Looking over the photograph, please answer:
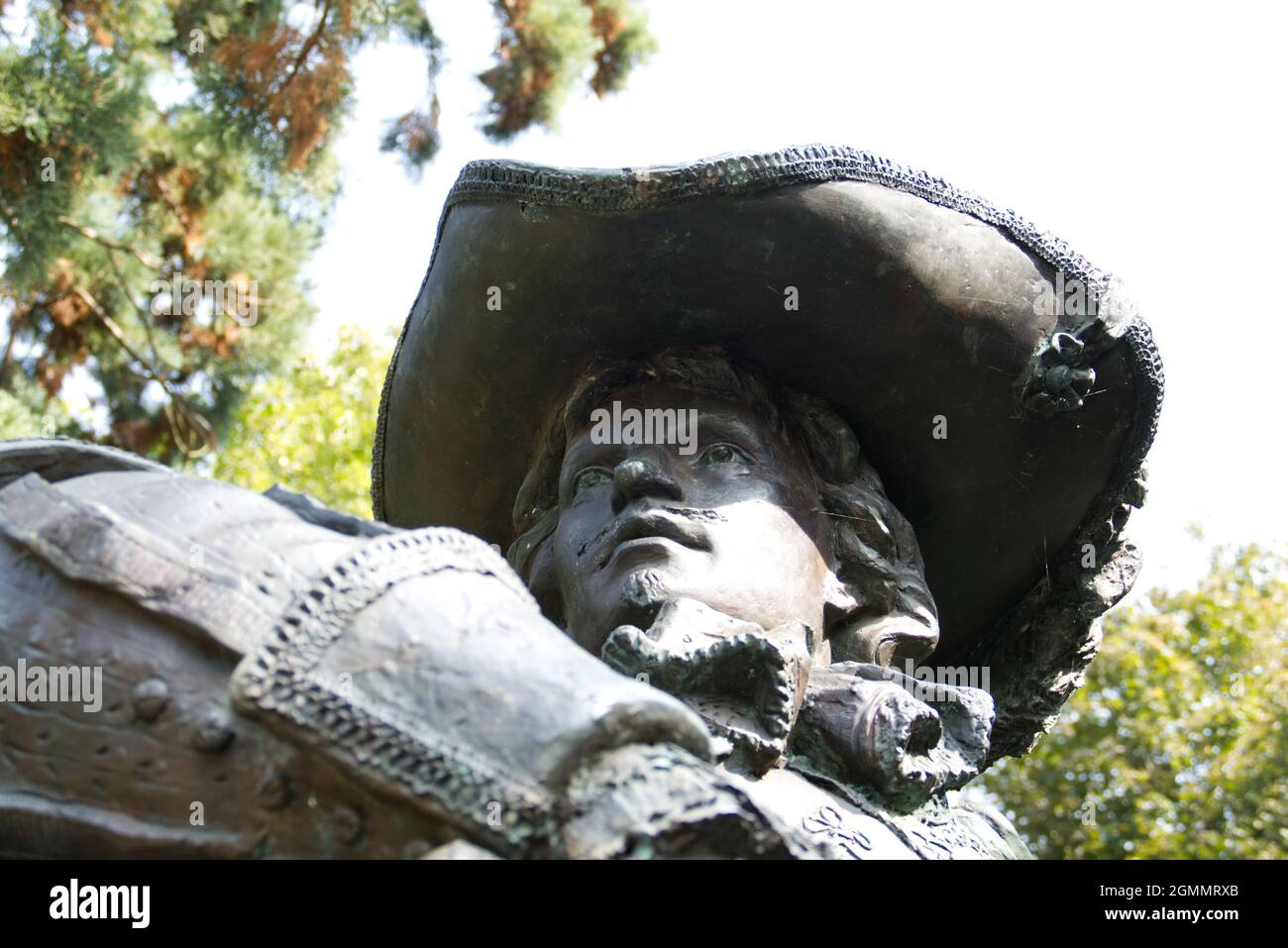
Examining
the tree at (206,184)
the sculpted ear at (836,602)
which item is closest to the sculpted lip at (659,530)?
the sculpted ear at (836,602)

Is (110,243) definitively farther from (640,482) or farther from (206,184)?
(640,482)

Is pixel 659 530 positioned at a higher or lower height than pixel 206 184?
lower

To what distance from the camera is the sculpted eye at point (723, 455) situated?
3.20m

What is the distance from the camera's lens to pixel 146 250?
30.1 ft

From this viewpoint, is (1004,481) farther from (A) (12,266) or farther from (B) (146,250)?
(B) (146,250)

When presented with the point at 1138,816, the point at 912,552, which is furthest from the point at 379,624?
the point at 1138,816

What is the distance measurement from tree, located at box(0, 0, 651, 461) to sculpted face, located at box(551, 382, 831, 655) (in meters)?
5.46

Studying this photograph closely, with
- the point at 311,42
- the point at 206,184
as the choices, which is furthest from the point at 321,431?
the point at 311,42

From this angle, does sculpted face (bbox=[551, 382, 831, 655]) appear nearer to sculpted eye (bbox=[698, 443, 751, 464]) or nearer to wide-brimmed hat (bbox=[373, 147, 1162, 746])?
sculpted eye (bbox=[698, 443, 751, 464])

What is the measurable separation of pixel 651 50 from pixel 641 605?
8011mm

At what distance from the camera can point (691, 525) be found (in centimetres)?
298

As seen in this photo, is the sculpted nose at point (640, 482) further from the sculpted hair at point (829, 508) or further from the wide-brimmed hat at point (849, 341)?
the wide-brimmed hat at point (849, 341)

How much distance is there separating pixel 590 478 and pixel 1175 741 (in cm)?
981

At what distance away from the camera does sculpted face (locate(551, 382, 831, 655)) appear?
2.92 metres
